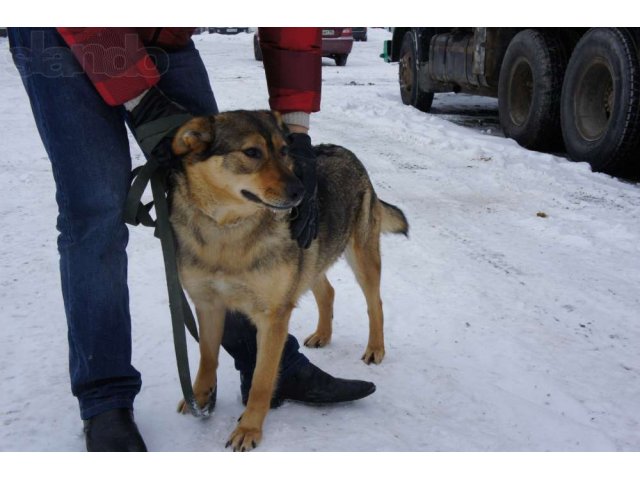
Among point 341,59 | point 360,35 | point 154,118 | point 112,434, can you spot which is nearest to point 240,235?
point 154,118

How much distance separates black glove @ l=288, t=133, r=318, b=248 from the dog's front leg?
281 mm

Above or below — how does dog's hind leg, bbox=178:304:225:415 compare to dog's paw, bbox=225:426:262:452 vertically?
above

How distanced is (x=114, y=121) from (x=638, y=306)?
276cm

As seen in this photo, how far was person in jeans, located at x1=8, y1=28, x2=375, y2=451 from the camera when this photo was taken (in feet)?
6.83

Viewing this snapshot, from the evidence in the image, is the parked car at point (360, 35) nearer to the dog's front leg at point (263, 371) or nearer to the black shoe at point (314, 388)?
the black shoe at point (314, 388)

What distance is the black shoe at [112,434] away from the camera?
2.18 metres

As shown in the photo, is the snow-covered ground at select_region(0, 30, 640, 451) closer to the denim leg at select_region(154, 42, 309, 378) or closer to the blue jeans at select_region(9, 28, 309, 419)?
the denim leg at select_region(154, 42, 309, 378)

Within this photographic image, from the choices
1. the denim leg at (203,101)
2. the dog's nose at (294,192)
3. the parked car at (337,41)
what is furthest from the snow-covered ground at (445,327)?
the parked car at (337,41)

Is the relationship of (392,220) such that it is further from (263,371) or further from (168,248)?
(168,248)

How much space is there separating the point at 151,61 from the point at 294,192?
64 centimetres

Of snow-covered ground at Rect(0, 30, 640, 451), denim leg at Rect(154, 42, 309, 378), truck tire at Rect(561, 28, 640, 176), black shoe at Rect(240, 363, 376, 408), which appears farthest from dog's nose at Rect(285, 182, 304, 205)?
truck tire at Rect(561, 28, 640, 176)

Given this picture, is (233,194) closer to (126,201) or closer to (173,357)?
(126,201)

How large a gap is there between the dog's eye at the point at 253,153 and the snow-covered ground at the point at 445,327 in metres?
1.00
